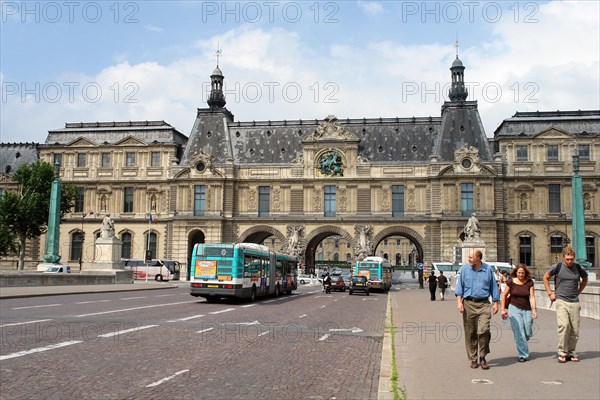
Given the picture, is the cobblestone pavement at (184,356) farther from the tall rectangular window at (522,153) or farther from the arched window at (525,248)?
the tall rectangular window at (522,153)

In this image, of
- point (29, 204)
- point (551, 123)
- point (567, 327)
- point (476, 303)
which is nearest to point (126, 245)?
point (29, 204)

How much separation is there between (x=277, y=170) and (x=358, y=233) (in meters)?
10.7

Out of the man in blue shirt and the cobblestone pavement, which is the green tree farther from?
the man in blue shirt

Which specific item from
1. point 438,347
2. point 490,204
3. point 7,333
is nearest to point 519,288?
point 438,347

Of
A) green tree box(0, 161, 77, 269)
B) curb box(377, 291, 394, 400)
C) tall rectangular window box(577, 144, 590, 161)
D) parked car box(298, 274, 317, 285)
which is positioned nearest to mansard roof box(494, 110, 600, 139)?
tall rectangular window box(577, 144, 590, 161)

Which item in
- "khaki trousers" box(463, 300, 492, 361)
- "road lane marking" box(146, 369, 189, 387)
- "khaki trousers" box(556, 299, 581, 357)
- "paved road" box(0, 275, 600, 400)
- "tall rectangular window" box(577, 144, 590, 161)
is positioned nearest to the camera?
"paved road" box(0, 275, 600, 400)

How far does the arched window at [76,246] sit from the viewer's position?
70125mm

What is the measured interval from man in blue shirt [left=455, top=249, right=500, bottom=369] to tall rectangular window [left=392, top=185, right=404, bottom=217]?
53.7 meters

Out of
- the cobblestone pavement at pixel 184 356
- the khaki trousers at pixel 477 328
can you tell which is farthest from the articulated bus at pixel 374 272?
the khaki trousers at pixel 477 328

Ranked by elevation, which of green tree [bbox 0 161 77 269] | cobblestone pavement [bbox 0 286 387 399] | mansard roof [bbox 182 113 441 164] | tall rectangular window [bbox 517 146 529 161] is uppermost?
mansard roof [bbox 182 113 441 164]

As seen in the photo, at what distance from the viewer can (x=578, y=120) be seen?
63312 mm

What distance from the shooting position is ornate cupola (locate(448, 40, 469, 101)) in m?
68.1

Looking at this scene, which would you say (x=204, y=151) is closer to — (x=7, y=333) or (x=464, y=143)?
(x=464, y=143)

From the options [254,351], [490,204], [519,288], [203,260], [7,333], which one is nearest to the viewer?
[519,288]
